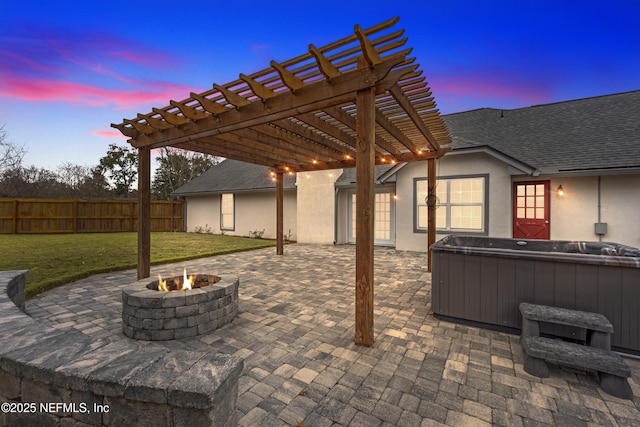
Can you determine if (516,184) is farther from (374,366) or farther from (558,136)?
(374,366)

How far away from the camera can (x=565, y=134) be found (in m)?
8.41

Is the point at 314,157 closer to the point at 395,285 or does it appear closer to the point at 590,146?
the point at 395,285

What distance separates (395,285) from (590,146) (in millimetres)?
7467

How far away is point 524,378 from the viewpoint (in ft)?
7.68

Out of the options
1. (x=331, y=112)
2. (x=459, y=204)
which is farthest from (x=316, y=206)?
(x=331, y=112)

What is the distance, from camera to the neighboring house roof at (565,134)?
7008 mm

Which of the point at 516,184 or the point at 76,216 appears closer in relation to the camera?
the point at 516,184

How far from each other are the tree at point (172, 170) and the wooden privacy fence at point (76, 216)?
863 cm

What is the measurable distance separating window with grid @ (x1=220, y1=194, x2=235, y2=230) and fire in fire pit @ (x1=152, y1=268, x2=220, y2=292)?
1137 centimetres

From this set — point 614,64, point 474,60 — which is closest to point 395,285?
point 474,60

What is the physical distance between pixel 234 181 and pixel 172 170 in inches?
502

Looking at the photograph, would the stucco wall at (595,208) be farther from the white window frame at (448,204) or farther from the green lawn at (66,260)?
the green lawn at (66,260)

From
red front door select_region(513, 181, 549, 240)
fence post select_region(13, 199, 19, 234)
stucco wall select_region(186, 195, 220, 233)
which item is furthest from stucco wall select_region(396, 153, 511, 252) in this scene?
fence post select_region(13, 199, 19, 234)

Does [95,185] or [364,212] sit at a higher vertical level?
[95,185]
